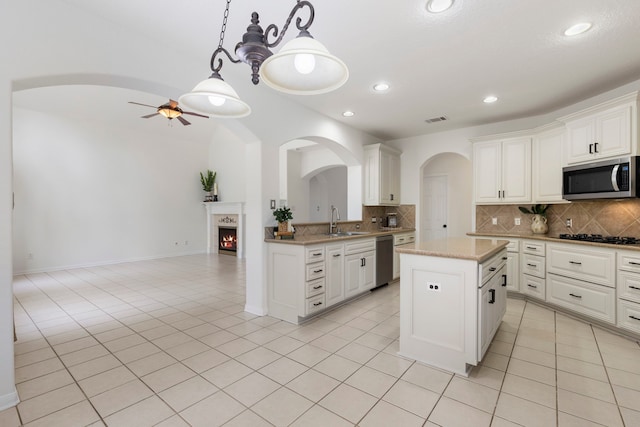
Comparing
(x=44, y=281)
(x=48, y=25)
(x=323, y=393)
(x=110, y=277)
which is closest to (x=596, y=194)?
(x=323, y=393)

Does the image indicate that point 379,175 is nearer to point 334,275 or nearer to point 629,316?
point 334,275

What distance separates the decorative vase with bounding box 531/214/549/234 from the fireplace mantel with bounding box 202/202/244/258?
6.34m

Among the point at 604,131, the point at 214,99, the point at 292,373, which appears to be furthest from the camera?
the point at 604,131

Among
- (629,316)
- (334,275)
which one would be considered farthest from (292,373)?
(629,316)

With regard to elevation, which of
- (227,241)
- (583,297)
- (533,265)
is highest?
(533,265)

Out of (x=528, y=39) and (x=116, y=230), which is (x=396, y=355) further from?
(x=116, y=230)

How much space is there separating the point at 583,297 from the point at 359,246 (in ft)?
8.55

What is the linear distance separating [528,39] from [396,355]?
2969mm

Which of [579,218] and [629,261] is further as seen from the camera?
[579,218]

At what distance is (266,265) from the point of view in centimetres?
354

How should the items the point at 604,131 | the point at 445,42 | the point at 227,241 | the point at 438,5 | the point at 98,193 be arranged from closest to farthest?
1. the point at 438,5
2. the point at 445,42
3. the point at 604,131
4. the point at 98,193
5. the point at 227,241

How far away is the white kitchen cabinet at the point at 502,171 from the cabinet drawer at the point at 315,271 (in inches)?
116

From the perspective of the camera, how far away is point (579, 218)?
3.98m

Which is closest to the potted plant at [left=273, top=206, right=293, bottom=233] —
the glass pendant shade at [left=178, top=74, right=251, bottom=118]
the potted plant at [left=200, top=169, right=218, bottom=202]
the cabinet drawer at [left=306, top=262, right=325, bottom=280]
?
the cabinet drawer at [left=306, top=262, right=325, bottom=280]
